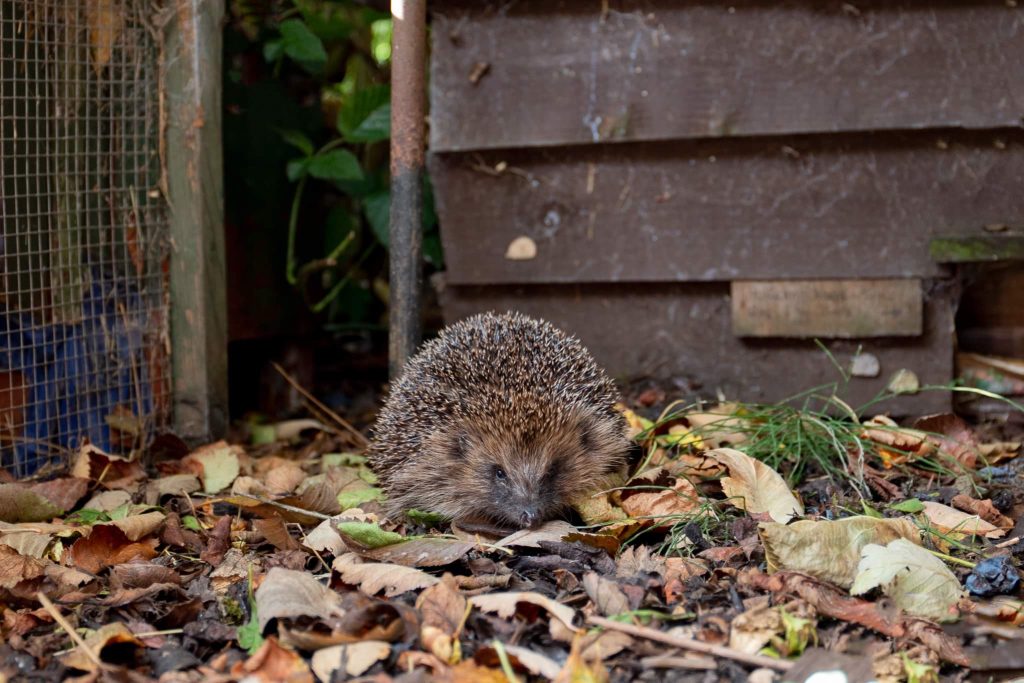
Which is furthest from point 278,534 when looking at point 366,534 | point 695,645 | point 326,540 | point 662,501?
point 695,645

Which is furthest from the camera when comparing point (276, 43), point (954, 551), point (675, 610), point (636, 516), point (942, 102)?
point (276, 43)

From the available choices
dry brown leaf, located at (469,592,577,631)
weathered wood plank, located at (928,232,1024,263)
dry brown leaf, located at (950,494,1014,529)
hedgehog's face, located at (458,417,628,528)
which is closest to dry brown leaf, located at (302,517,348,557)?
dry brown leaf, located at (469,592,577,631)

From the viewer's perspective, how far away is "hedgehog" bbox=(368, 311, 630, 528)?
406 centimetres

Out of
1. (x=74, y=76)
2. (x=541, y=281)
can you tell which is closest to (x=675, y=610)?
(x=541, y=281)

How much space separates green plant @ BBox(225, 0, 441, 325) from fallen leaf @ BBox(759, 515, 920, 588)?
318 centimetres

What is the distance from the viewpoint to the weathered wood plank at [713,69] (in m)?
4.61

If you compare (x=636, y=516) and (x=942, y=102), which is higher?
(x=942, y=102)

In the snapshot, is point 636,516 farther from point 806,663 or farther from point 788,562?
point 806,663

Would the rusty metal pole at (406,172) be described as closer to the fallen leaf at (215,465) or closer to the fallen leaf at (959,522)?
the fallen leaf at (215,465)

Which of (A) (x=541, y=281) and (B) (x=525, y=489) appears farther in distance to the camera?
(A) (x=541, y=281)

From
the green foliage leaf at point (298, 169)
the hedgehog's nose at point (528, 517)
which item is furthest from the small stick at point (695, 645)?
the green foliage leaf at point (298, 169)

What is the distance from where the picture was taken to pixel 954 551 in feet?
10.8

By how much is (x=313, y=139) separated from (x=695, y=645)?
Answer: 4.27 m

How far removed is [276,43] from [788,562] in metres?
4.08
